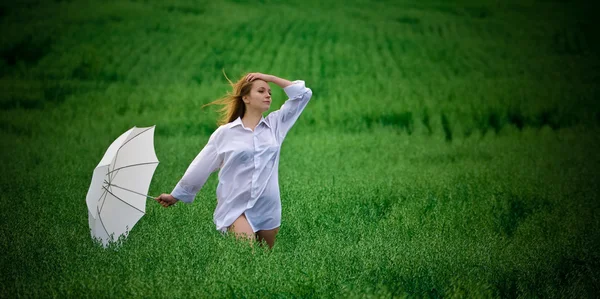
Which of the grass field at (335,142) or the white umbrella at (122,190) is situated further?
the white umbrella at (122,190)

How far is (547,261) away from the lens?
5.93 meters

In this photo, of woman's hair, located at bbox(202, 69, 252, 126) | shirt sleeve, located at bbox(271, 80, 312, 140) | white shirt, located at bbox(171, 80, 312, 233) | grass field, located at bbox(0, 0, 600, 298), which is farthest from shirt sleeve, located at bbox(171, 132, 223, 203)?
shirt sleeve, located at bbox(271, 80, 312, 140)

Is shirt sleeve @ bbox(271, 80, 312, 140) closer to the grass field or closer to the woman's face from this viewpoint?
the woman's face

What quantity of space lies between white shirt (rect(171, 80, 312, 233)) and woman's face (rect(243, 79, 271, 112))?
0.12 m

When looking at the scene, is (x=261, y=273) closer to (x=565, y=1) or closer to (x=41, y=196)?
(x=41, y=196)

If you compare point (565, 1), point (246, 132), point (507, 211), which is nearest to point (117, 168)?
point (246, 132)

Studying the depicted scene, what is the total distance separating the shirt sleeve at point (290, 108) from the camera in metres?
5.62

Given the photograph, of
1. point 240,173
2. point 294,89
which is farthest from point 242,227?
point 294,89

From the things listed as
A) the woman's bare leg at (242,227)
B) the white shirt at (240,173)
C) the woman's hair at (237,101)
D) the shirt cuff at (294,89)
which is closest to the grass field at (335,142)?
the woman's bare leg at (242,227)

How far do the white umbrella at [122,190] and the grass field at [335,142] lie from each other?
20 cm

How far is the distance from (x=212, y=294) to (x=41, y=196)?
13.1 ft

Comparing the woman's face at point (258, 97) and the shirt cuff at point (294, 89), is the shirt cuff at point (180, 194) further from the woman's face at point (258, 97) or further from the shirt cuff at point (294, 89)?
the shirt cuff at point (294, 89)

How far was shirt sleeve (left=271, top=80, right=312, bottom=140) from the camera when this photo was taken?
5621 millimetres

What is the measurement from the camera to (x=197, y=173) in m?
5.36
